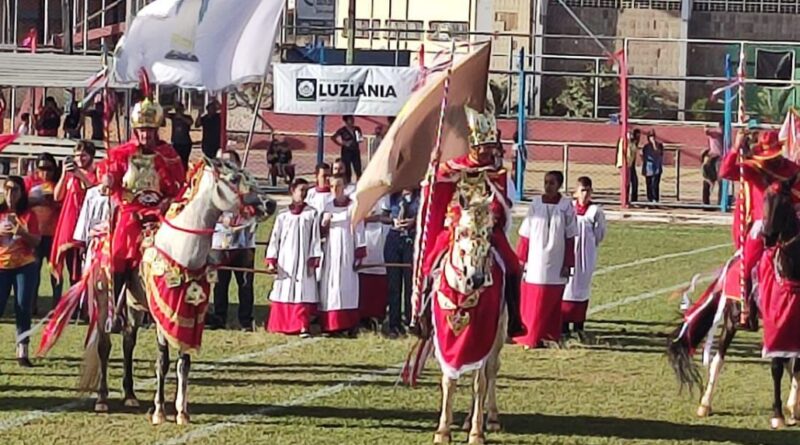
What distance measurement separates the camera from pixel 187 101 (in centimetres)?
4150

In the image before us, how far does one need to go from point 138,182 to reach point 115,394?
1973 mm

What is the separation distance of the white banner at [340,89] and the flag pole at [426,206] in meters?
18.8

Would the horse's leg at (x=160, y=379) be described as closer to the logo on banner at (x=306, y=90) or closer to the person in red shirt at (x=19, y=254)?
the person in red shirt at (x=19, y=254)

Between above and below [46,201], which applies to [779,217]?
above

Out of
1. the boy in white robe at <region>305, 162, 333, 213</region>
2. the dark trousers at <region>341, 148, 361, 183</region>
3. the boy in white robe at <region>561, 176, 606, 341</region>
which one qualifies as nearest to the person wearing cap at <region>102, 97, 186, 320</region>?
the boy in white robe at <region>305, 162, 333, 213</region>

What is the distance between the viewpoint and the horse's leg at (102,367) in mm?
13234

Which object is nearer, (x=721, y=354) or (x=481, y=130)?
(x=481, y=130)

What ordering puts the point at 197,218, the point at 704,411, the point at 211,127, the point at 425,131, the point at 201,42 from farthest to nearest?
the point at 211,127 < the point at 201,42 < the point at 704,411 < the point at 197,218 < the point at 425,131

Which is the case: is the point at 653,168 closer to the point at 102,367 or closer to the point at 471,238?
the point at 102,367

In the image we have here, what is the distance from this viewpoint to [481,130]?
11.8 metres

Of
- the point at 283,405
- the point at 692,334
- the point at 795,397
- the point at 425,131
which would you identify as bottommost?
the point at 283,405

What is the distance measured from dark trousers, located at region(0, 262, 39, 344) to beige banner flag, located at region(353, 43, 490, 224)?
4.49 metres

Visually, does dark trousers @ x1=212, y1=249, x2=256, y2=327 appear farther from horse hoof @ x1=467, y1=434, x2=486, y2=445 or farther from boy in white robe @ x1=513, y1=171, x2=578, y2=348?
horse hoof @ x1=467, y1=434, x2=486, y2=445

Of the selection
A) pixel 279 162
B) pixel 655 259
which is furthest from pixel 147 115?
pixel 279 162
